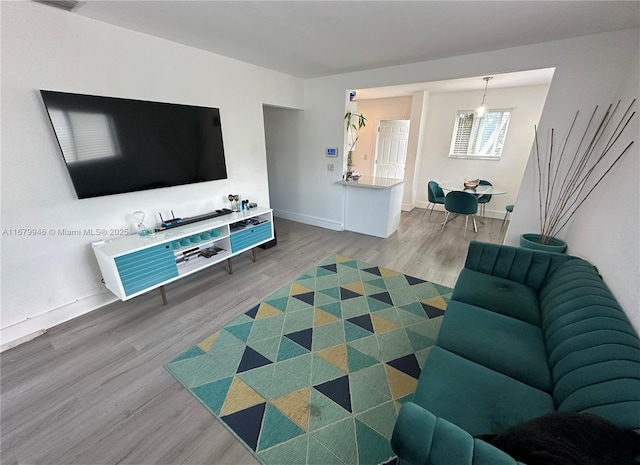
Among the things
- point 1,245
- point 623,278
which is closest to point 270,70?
point 1,245

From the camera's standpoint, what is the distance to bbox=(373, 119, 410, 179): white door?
5711mm

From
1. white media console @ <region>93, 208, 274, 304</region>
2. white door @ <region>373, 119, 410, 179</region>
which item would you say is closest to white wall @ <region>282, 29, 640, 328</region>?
white media console @ <region>93, 208, 274, 304</region>

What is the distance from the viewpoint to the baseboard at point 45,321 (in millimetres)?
1981

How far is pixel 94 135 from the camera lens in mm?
2078

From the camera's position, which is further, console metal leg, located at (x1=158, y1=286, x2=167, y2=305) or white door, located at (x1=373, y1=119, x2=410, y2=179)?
white door, located at (x1=373, y1=119, x2=410, y2=179)

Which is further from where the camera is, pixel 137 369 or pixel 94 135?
pixel 94 135

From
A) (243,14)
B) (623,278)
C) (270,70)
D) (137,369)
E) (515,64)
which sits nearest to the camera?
(623,278)

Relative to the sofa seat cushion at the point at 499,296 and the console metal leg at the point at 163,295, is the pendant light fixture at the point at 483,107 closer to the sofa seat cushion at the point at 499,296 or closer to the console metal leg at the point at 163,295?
the sofa seat cushion at the point at 499,296

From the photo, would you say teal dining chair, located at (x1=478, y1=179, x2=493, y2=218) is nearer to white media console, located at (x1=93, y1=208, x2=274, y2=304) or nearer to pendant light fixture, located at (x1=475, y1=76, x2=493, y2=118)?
pendant light fixture, located at (x1=475, y1=76, x2=493, y2=118)

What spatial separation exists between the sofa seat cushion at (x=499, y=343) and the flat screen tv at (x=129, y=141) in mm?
2866

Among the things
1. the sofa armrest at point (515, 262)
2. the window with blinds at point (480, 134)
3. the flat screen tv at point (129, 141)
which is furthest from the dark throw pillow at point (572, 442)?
the window with blinds at point (480, 134)

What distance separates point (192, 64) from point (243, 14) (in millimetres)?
1065

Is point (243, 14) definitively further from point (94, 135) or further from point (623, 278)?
point (623, 278)

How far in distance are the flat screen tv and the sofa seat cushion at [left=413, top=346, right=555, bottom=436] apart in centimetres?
282
